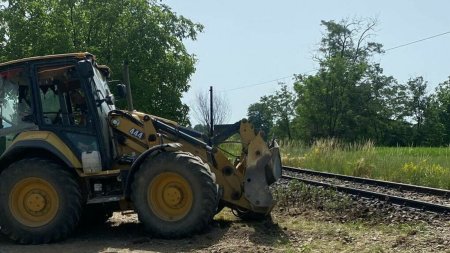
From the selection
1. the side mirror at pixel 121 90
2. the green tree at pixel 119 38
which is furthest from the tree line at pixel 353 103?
the side mirror at pixel 121 90

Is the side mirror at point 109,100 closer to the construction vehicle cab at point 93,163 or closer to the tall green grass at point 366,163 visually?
the construction vehicle cab at point 93,163

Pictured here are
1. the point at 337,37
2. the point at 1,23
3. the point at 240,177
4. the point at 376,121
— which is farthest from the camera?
the point at 337,37

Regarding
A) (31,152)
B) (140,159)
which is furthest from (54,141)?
(140,159)

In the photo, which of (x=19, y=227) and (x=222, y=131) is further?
(x=222, y=131)

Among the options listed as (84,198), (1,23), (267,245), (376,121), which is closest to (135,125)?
(84,198)

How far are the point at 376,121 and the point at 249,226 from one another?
180ft

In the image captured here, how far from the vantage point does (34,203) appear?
7770mm

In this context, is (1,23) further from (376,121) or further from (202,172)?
(376,121)

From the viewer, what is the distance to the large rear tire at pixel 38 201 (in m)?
7.65

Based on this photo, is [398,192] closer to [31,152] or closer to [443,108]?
[31,152]

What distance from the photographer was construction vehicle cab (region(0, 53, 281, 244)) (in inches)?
300

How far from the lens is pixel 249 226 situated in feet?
27.2

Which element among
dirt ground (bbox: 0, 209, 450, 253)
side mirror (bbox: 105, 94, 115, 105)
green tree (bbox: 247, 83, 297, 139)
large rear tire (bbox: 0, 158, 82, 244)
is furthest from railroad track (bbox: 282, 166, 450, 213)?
green tree (bbox: 247, 83, 297, 139)

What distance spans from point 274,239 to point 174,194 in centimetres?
146
